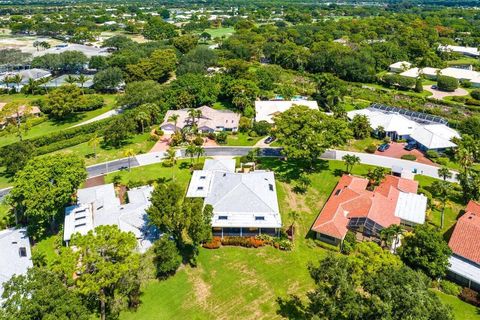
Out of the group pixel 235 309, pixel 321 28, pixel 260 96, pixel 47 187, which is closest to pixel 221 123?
pixel 260 96

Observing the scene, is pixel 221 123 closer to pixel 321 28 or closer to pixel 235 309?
pixel 235 309

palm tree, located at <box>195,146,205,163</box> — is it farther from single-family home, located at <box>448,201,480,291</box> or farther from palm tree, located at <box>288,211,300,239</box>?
single-family home, located at <box>448,201,480,291</box>

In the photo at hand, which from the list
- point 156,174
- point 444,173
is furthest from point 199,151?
point 444,173

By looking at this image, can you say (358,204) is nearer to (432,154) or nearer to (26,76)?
(432,154)

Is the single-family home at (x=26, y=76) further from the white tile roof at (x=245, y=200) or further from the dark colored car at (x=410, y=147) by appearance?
the dark colored car at (x=410, y=147)

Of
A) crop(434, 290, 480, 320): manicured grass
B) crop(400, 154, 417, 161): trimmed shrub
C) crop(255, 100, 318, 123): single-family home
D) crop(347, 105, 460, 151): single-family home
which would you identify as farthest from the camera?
crop(255, 100, 318, 123): single-family home

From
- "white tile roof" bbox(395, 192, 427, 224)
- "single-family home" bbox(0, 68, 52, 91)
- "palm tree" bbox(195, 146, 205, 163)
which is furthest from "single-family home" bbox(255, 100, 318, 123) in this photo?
"single-family home" bbox(0, 68, 52, 91)
